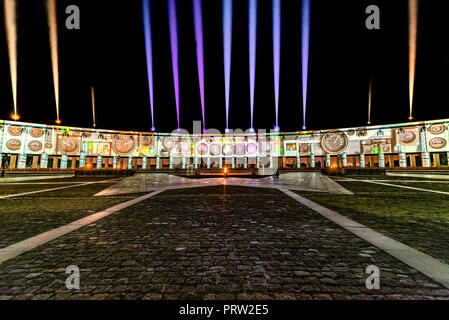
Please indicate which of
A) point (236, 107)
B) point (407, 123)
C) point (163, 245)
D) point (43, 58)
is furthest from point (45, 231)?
point (407, 123)

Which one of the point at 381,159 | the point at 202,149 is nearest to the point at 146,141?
the point at 202,149

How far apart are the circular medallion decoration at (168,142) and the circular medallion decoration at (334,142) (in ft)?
95.3

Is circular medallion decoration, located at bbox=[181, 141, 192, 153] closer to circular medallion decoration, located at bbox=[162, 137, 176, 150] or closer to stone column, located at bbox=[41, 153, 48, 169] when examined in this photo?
circular medallion decoration, located at bbox=[162, 137, 176, 150]

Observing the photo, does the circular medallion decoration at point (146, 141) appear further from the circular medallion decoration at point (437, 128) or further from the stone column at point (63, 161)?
the circular medallion decoration at point (437, 128)

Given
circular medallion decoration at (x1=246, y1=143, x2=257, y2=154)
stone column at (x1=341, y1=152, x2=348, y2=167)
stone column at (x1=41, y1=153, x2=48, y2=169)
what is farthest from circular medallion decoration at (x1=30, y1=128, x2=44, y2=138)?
stone column at (x1=341, y1=152, x2=348, y2=167)

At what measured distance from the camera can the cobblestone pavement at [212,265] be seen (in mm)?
1835

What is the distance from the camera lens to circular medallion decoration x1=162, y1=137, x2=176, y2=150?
3825 centimetres

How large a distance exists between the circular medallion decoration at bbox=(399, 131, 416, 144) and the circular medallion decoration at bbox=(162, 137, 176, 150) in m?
39.5

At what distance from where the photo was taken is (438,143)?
28500mm

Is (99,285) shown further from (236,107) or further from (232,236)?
(236,107)

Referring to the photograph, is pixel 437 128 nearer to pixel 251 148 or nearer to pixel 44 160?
pixel 251 148

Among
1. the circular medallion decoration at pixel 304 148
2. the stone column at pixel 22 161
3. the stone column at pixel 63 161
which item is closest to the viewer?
the stone column at pixel 22 161

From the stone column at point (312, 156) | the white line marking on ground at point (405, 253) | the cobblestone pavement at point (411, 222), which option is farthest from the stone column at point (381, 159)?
the white line marking on ground at point (405, 253)

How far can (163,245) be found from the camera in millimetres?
3008
